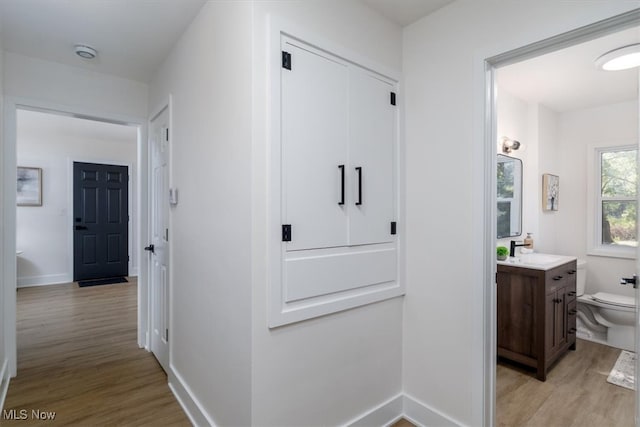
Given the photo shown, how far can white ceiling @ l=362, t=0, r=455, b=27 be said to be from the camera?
1839 mm

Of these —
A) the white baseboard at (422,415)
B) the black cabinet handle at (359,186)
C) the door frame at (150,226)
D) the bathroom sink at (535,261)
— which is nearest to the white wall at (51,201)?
the door frame at (150,226)

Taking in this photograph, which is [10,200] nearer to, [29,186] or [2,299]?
[2,299]

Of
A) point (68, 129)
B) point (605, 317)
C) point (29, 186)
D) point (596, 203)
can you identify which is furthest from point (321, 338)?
point (29, 186)

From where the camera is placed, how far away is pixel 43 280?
542cm

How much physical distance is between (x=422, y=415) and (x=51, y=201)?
6376 millimetres

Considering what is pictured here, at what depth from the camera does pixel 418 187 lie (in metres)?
2.03

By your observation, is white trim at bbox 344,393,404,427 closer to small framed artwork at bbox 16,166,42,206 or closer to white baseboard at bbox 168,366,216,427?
white baseboard at bbox 168,366,216,427

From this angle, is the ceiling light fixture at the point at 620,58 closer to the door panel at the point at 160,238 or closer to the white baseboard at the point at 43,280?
the door panel at the point at 160,238

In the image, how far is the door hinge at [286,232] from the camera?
1.51 metres

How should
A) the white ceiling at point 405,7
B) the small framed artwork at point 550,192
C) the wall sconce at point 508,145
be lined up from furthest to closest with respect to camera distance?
1. the small framed artwork at point 550,192
2. the wall sconce at point 508,145
3. the white ceiling at point 405,7

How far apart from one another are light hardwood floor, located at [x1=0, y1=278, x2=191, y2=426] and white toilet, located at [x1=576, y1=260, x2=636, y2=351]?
3.62 metres

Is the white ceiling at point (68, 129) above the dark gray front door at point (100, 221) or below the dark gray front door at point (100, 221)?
above

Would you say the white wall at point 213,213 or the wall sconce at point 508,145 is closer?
the white wall at point 213,213

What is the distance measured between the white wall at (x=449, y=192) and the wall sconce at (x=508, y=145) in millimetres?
1563
